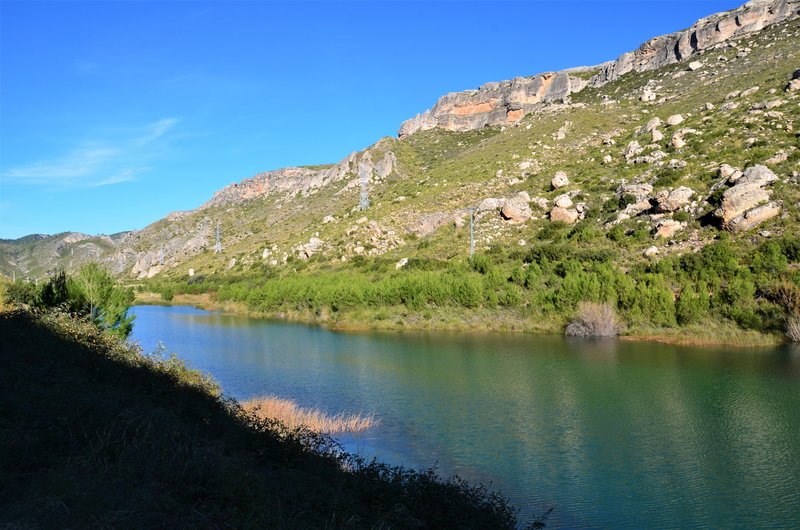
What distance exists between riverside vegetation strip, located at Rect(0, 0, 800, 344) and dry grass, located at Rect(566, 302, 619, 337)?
91 centimetres

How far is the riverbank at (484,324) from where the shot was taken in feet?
98.4

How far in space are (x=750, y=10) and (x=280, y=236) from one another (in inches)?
2703

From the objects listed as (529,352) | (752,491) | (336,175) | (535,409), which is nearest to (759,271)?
(529,352)

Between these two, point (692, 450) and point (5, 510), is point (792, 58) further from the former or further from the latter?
point (5, 510)

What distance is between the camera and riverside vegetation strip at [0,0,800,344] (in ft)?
108

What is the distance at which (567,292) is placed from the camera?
3597 centimetres

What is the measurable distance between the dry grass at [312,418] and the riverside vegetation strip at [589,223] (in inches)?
870

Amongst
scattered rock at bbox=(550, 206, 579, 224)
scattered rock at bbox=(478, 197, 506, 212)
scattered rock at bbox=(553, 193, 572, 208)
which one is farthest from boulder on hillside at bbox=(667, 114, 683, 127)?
scattered rock at bbox=(478, 197, 506, 212)

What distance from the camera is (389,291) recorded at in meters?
44.0

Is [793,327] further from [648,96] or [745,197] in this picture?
[648,96]

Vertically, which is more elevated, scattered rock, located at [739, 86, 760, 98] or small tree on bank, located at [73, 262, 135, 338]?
scattered rock, located at [739, 86, 760, 98]

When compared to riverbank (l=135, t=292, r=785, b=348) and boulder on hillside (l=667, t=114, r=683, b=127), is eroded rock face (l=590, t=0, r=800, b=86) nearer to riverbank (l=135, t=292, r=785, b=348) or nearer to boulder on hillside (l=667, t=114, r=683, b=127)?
boulder on hillside (l=667, t=114, r=683, b=127)

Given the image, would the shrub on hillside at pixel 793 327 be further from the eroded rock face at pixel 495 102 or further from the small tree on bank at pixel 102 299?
the eroded rock face at pixel 495 102

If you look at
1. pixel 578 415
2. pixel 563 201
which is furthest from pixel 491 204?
pixel 578 415
